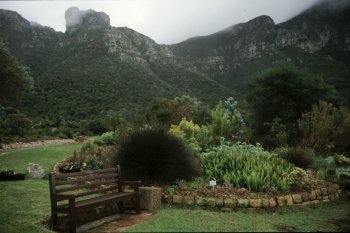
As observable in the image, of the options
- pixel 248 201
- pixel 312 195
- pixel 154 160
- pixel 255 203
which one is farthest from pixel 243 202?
pixel 154 160

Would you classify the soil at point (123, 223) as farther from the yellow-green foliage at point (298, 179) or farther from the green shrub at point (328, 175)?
the green shrub at point (328, 175)

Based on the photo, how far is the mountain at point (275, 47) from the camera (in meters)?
60.4

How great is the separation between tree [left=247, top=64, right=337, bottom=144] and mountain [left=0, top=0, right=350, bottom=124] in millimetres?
16609

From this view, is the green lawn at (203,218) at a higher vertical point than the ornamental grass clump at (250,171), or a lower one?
lower

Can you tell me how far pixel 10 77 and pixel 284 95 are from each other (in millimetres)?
18365

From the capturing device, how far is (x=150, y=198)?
26.4 ft

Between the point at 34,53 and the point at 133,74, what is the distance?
824 inches

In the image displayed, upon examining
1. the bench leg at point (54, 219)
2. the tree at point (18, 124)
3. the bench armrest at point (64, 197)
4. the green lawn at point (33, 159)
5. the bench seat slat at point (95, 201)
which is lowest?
the bench leg at point (54, 219)

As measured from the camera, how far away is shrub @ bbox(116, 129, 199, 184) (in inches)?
360

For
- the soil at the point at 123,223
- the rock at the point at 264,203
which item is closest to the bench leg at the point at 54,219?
the soil at the point at 123,223

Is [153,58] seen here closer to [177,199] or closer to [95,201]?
[177,199]

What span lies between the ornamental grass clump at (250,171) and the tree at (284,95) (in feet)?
45.4

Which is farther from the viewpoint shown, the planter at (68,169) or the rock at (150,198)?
the planter at (68,169)

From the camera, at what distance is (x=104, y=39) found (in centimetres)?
6253
